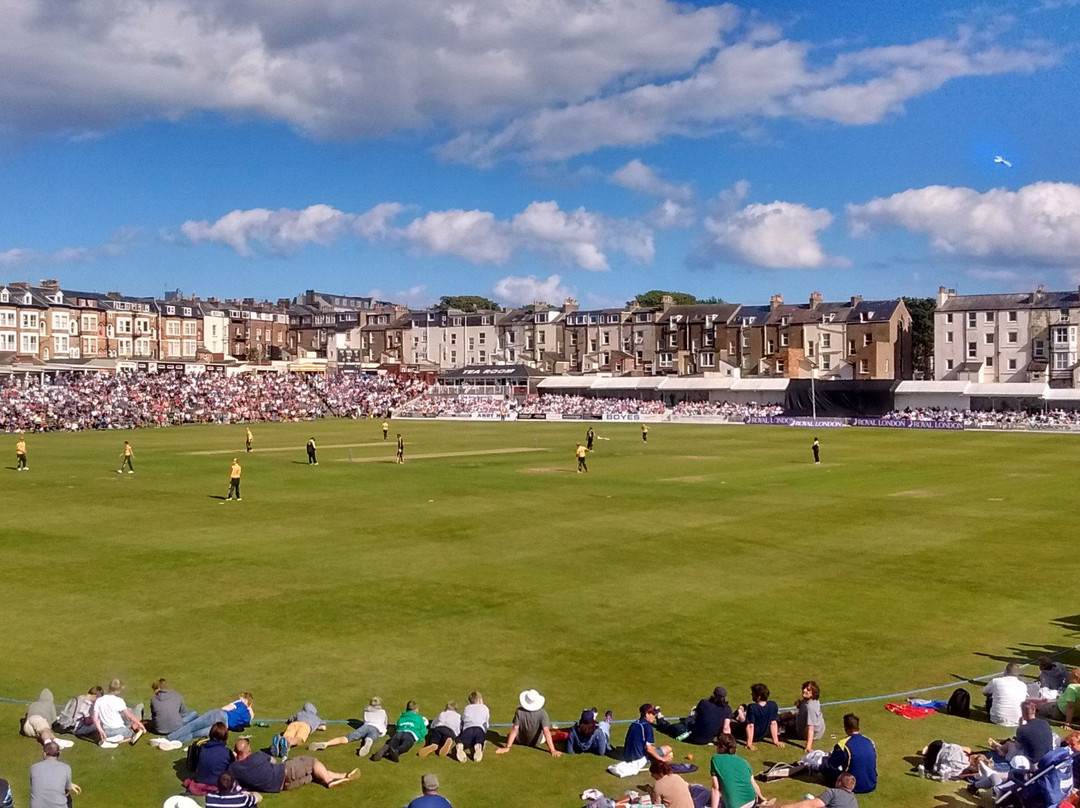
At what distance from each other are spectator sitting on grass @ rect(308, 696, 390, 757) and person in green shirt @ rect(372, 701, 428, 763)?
0.52 feet

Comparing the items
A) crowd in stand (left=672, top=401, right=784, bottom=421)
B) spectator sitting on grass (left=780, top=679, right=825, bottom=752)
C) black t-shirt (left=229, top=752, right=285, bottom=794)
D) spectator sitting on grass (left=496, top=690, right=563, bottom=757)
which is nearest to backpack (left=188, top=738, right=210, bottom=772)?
black t-shirt (left=229, top=752, right=285, bottom=794)

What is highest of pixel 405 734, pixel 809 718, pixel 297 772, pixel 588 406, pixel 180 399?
pixel 180 399

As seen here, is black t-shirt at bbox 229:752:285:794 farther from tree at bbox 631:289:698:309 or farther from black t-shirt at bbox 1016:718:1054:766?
tree at bbox 631:289:698:309

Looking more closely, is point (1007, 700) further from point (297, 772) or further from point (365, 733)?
point (297, 772)

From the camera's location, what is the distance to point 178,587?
72.0ft

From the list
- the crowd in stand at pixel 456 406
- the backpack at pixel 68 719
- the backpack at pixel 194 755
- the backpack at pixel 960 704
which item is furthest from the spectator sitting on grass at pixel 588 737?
the crowd in stand at pixel 456 406

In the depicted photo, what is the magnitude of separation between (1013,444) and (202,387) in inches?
2853

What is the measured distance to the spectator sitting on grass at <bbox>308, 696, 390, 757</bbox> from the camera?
42.6ft

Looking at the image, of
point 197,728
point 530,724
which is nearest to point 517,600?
point 530,724

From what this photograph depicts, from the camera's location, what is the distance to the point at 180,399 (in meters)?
95.7

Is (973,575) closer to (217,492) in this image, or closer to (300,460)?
(217,492)

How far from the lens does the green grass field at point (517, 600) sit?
13.9 metres

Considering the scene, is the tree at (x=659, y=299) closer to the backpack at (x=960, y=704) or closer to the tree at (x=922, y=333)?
the tree at (x=922, y=333)

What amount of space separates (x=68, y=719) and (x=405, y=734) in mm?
4591
